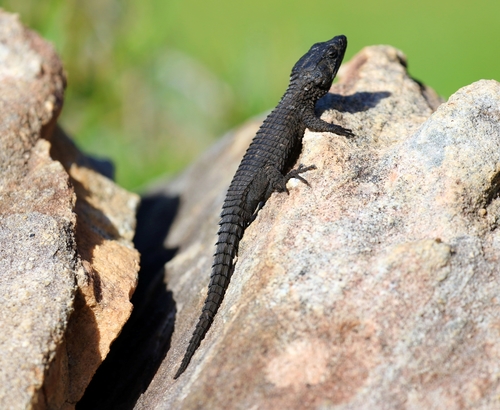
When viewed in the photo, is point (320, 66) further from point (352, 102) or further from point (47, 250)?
point (47, 250)

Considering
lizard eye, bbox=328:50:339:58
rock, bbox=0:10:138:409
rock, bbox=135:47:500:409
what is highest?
lizard eye, bbox=328:50:339:58

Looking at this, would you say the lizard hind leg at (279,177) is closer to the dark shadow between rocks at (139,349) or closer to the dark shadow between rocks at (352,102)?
the dark shadow between rocks at (352,102)

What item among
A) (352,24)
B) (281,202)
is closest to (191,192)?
(281,202)

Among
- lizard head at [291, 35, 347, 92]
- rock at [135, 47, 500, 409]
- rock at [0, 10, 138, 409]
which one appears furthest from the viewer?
lizard head at [291, 35, 347, 92]

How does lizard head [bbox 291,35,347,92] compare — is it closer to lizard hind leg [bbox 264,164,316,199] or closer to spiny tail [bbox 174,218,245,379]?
lizard hind leg [bbox 264,164,316,199]

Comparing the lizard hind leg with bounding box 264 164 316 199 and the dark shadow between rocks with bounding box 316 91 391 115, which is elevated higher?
the dark shadow between rocks with bounding box 316 91 391 115

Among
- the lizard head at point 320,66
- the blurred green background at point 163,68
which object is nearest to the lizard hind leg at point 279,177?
the lizard head at point 320,66

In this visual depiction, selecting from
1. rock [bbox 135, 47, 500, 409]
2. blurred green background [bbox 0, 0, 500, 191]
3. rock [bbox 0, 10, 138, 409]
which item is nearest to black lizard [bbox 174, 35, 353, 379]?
rock [bbox 135, 47, 500, 409]
